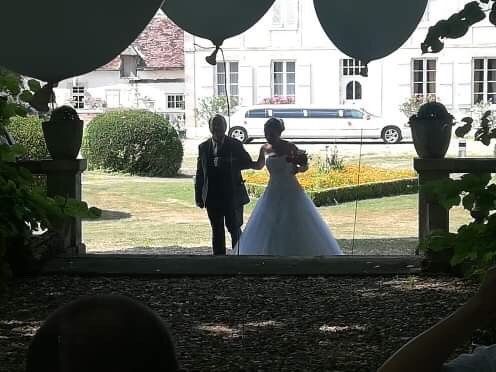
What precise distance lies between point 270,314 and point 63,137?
207 centimetres

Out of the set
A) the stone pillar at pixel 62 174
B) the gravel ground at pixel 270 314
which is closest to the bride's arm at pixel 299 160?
the gravel ground at pixel 270 314

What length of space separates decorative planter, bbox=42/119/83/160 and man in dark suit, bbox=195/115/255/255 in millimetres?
1126

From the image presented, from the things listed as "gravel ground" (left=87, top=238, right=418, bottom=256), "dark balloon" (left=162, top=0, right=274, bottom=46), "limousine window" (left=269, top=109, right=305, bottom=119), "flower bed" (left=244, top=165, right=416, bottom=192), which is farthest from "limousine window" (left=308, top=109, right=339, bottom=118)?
"dark balloon" (left=162, top=0, right=274, bottom=46)

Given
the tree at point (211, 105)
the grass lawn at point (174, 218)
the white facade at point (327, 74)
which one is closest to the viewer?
the grass lawn at point (174, 218)

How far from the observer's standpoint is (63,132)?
17.8ft

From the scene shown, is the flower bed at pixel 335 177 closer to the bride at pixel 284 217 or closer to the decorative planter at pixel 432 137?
the bride at pixel 284 217

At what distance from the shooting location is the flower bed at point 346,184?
13.8 metres

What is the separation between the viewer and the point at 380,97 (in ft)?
57.5

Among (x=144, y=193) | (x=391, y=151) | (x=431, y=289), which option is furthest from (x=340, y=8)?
(x=391, y=151)

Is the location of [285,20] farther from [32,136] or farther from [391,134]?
[391,134]

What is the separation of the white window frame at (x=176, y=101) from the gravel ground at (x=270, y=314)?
1505 cm

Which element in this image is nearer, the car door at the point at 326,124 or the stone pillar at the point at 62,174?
the stone pillar at the point at 62,174

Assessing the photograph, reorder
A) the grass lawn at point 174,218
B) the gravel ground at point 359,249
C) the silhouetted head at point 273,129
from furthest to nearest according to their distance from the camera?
the grass lawn at point 174,218
the gravel ground at point 359,249
the silhouetted head at point 273,129

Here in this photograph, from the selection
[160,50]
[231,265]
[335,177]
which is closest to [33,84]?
[231,265]
